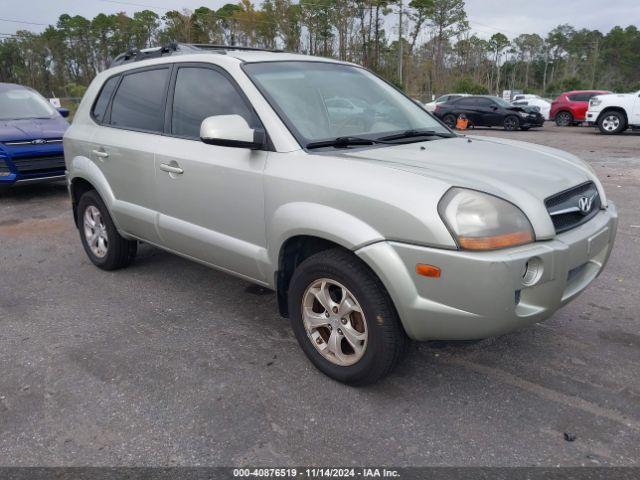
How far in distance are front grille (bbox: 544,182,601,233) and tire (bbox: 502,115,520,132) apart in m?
18.7

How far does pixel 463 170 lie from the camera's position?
8.67ft

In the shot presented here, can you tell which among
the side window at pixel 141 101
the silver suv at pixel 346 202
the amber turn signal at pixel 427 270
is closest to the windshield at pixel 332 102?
the silver suv at pixel 346 202

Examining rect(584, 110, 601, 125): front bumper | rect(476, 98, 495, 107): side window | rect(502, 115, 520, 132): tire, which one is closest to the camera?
rect(584, 110, 601, 125): front bumper

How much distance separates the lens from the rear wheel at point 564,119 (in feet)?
70.6

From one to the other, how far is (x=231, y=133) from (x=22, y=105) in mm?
7637

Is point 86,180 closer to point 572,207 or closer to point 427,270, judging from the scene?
point 427,270

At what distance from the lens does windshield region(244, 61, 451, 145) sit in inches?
123

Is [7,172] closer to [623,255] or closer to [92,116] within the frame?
[92,116]

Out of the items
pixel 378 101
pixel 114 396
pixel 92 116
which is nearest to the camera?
pixel 114 396

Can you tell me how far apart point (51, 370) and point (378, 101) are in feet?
8.76

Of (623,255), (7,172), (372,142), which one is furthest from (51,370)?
(7,172)

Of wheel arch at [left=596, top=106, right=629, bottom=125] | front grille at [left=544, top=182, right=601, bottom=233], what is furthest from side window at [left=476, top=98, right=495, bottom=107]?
front grille at [left=544, top=182, right=601, bottom=233]

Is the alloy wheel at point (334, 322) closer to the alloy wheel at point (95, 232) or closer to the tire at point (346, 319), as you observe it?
the tire at point (346, 319)

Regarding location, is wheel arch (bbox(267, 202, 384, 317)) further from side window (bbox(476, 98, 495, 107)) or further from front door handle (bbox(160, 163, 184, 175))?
side window (bbox(476, 98, 495, 107))
